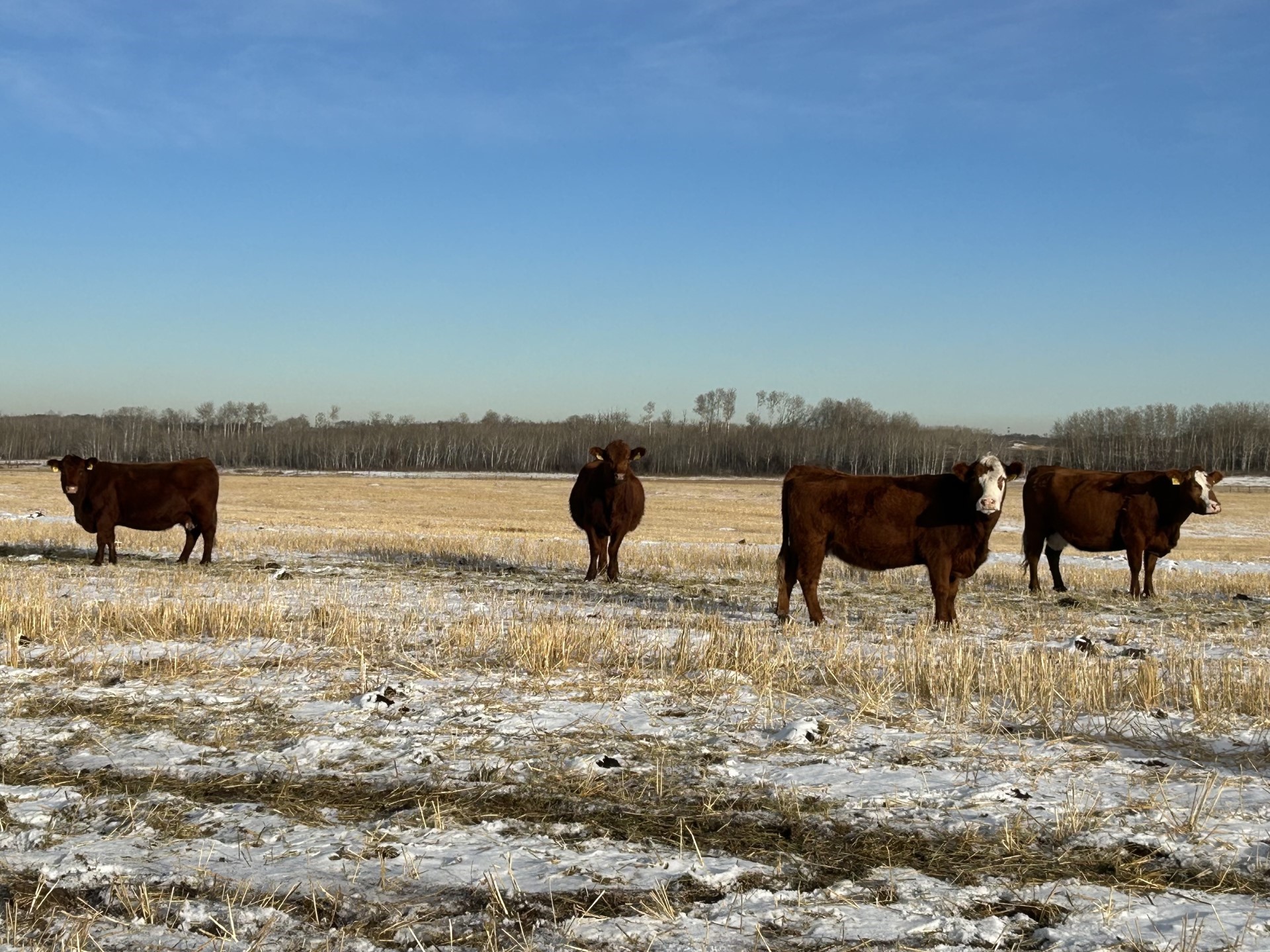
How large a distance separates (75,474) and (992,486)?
13606 millimetres

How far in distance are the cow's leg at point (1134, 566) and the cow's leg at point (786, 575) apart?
6.36 metres

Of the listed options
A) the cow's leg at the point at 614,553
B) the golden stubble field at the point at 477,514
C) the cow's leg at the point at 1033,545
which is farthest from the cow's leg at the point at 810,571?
the golden stubble field at the point at 477,514

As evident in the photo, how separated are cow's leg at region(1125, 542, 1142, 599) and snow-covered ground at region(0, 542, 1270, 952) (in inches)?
241

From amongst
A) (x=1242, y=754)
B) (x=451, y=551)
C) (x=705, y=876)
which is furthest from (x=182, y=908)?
(x=451, y=551)

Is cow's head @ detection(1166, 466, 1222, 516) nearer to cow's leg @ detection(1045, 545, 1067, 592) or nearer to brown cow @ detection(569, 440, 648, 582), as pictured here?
cow's leg @ detection(1045, 545, 1067, 592)

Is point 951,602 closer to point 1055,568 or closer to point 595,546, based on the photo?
point 1055,568

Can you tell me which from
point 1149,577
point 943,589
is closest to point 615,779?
point 943,589

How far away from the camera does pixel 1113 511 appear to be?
16.9m

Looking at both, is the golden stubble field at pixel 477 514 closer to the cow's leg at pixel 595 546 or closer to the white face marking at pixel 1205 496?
the cow's leg at pixel 595 546

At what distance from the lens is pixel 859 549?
39.5ft

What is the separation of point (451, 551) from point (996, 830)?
16.9 m

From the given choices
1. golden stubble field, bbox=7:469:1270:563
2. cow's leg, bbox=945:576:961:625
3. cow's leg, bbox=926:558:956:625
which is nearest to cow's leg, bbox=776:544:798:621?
cow's leg, bbox=926:558:956:625

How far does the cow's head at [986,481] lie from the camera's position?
37.4 ft

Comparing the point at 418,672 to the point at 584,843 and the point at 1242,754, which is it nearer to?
the point at 584,843
